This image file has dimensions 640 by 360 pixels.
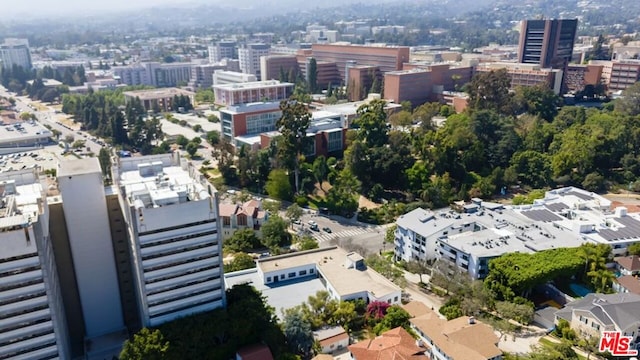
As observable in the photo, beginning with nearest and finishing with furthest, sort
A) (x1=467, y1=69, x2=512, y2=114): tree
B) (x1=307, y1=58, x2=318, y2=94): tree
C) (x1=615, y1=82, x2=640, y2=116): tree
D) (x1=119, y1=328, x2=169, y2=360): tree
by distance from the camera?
(x1=119, y1=328, x2=169, y2=360): tree → (x1=467, y1=69, x2=512, y2=114): tree → (x1=615, y1=82, x2=640, y2=116): tree → (x1=307, y1=58, x2=318, y2=94): tree

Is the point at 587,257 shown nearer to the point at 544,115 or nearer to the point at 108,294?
the point at 108,294

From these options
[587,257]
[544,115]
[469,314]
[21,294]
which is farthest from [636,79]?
[21,294]

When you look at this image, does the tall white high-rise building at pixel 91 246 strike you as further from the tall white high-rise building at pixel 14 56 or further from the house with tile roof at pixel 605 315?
the tall white high-rise building at pixel 14 56

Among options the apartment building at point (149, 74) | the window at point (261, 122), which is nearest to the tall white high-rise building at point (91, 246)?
the window at point (261, 122)

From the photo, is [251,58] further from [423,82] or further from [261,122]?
[261,122]

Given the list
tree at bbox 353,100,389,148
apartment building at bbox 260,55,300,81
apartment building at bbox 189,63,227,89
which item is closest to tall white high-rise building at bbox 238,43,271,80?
apartment building at bbox 189,63,227,89

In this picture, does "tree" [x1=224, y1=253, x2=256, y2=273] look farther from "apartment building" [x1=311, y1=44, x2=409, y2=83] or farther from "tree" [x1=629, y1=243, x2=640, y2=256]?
"apartment building" [x1=311, y1=44, x2=409, y2=83]
